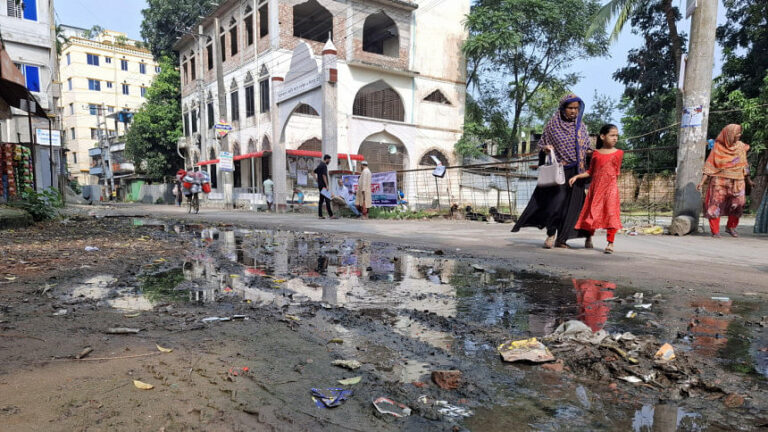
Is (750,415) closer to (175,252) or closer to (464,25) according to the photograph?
(175,252)

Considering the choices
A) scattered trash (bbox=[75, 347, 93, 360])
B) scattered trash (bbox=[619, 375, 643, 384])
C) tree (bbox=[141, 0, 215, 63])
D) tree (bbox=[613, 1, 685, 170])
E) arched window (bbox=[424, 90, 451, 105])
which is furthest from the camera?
tree (bbox=[141, 0, 215, 63])

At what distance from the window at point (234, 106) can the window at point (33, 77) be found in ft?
28.1

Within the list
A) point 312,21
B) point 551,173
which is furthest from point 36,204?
point 312,21

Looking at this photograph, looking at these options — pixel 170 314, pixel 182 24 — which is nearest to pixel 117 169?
pixel 182 24

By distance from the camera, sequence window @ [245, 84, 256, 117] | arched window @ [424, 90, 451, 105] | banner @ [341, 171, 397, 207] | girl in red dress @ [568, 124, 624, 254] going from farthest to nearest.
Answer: arched window @ [424, 90, 451, 105] → window @ [245, 84, 256, 117] → banner @ [341, 171, 397, 207] → girl in red dress @ [568, 124, 624, 254]

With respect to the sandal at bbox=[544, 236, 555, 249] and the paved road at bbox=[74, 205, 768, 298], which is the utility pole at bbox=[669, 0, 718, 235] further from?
the sandal at bbox=[544, 236, 555, 249]

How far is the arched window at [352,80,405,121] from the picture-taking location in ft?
68.2

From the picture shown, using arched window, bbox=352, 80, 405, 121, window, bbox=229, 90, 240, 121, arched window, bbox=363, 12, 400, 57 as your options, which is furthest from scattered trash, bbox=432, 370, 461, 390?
window, bbox=229, 90, 240, 121

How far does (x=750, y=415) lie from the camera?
135 centimetres

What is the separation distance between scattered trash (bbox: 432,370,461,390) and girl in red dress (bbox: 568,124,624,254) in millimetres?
3987

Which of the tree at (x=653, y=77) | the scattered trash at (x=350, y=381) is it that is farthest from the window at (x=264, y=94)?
the scattered trash at (x=350, y=381)

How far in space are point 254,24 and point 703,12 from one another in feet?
63.2

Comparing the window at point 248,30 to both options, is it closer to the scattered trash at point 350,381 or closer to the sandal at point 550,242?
the sandal at point 550,242

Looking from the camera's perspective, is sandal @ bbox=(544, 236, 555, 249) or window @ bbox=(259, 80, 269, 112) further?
window @ bbox=(259, 80, 269, 112)
